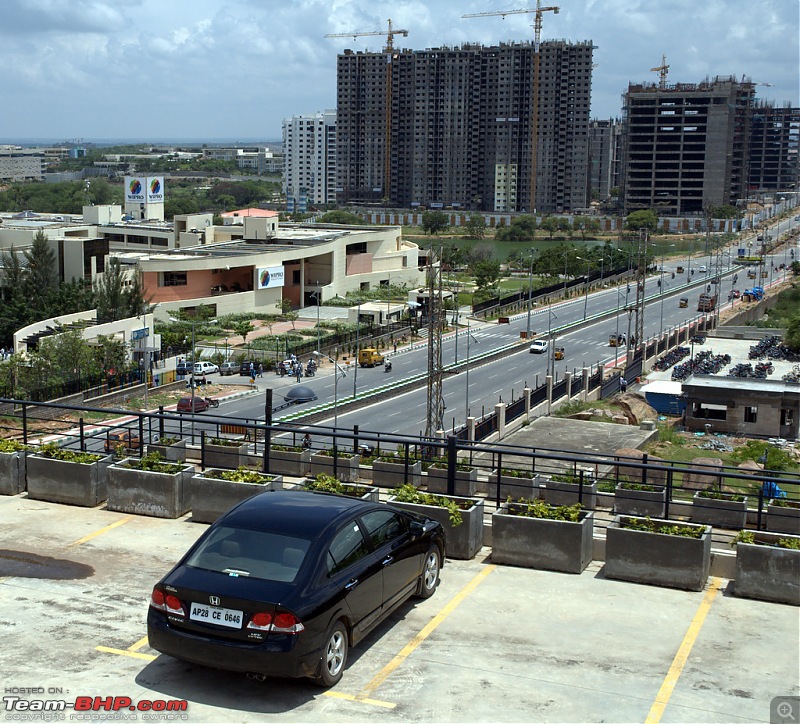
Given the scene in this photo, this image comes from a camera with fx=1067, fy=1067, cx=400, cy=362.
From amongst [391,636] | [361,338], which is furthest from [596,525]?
[361,338]

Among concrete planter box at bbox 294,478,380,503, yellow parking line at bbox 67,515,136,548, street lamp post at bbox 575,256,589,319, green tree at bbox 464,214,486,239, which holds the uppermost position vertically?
green tree at bbox 464,214,486,239

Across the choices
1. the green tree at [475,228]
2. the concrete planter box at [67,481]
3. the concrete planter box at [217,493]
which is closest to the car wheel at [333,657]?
the concrete planter box at [217,493]

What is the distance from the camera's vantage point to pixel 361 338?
77.9m

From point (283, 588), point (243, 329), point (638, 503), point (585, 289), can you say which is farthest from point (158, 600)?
point (585, 289)

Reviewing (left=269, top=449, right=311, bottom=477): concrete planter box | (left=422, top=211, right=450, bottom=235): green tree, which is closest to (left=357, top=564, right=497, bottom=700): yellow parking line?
(left=269, top=449, right=311, bottom=477): concrete planter box

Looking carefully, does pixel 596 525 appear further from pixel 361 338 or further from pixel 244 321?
pixel 244 321

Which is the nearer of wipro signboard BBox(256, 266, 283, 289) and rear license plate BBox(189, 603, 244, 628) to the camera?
rear license plate BBox(189, 603, 244, 628)

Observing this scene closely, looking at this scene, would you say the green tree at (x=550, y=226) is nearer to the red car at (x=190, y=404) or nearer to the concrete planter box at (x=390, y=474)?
the red car at (x=190, y=404)

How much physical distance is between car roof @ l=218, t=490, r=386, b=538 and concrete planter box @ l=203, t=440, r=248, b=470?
5796 mm

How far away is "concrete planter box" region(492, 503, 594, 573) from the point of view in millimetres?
11070

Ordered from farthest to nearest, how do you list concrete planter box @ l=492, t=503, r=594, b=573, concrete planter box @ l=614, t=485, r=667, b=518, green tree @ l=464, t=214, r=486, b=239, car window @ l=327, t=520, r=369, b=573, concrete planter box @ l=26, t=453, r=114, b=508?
green tree @ l=464, t=214, r=486, b=239 → concrete planter box @ l=614, t=485, r=667, b=518 → concrete planter box @ l=26, t=453, r=114, b=508 → concrete planter box @ l=492, t=503, r=594, b=573 → car window @ l=327, t=520, r=369, b=573

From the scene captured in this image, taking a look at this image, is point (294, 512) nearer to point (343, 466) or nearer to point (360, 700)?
point (360, 700)

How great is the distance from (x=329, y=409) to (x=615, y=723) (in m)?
46.4

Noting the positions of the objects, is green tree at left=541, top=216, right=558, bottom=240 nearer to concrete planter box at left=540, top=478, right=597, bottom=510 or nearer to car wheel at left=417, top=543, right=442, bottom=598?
concrete planter box at left=540, top=478, right=597, bottom=510
